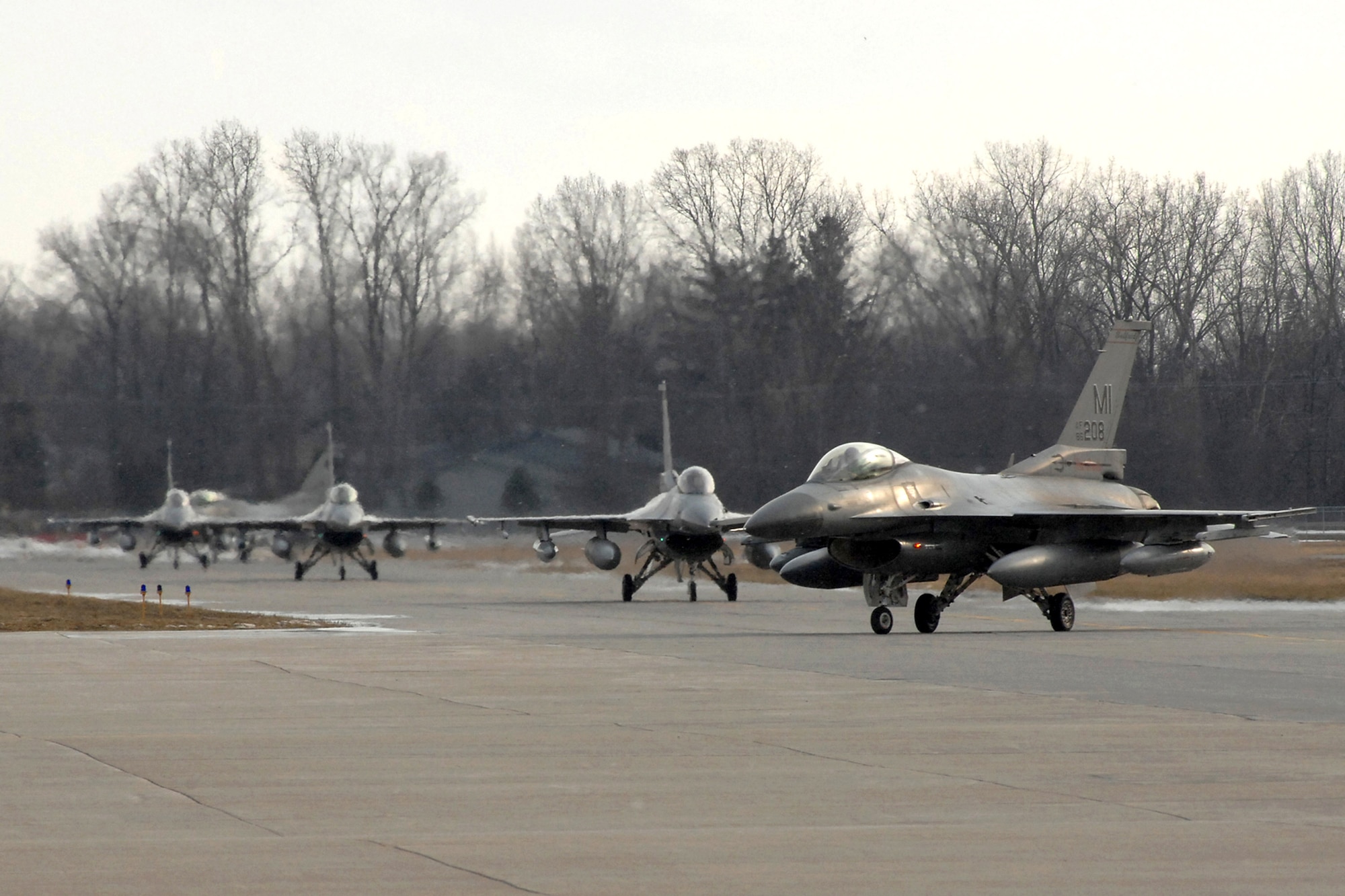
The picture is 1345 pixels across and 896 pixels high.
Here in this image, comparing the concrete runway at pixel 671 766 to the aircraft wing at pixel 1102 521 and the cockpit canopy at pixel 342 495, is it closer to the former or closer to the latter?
the aircraft wing at pixel 1102 521

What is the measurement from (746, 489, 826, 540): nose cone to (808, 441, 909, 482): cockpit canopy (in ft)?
2.35

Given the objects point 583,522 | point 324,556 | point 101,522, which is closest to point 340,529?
point 324,556

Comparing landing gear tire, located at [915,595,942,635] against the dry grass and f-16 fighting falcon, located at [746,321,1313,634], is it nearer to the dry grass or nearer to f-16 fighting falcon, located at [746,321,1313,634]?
f-16 fighting falcon, located at [746,321,1313,634]

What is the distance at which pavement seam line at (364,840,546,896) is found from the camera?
237 inches

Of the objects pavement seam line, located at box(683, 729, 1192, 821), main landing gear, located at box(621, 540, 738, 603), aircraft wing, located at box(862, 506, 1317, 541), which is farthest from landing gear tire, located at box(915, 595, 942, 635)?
pavement seam line, located at box(683, 729, 1192, 821)

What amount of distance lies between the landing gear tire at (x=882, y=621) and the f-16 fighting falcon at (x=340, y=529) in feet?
78.0

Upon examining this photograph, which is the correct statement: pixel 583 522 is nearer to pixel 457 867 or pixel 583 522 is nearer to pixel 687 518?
pixel 687 518

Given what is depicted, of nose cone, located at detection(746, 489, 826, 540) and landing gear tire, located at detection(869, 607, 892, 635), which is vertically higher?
nose cone, located at detection(746, 489, 826, 540)

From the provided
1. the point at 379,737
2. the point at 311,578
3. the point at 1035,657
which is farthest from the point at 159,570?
the point at 379,737

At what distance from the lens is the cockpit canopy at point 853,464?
21688 mm

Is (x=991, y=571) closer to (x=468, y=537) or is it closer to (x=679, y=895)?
(x=679, y=895)

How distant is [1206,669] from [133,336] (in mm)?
46761

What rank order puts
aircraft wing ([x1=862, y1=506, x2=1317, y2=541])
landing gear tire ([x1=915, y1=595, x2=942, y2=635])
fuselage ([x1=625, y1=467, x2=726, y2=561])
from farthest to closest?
fuselage ([x1=625, y1=467, x2=726, y2=561])
aircraft wing ([x1=862, y1=506, x2=1317, y2=541])
landing gear tire ([x1=915, y1=595, x2=942, y2=635])

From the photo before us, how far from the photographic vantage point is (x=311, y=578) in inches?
1797
